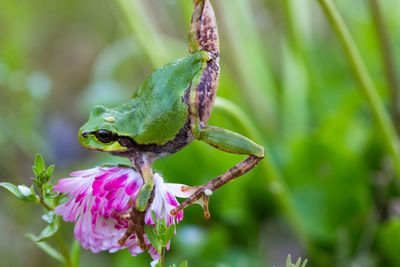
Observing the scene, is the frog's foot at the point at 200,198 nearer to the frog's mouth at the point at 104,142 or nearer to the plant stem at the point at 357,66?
the frog's mouth at the point at 104,142

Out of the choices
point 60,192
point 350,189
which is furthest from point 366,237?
point 60,192

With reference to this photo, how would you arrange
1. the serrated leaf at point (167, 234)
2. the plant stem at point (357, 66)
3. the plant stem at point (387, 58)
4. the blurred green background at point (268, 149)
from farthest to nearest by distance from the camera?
the blurred green background at point (268, 149) → the plant stem at point (387, 58) → the plant stem at point (357, 66) → the serrated leaf at point (167, 234)

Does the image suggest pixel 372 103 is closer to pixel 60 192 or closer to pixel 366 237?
pixel 366 237

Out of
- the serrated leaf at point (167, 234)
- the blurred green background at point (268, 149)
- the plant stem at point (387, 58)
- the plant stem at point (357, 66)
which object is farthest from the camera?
the blurred green background at point (268, 149)

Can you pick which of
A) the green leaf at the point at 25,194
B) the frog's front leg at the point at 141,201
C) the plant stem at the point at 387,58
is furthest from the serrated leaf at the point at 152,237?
the plant stem at the point at 387,58

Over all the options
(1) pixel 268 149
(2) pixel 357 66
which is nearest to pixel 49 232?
(2) pixel 357 66

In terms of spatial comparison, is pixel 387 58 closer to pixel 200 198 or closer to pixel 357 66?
pixel 357 66
